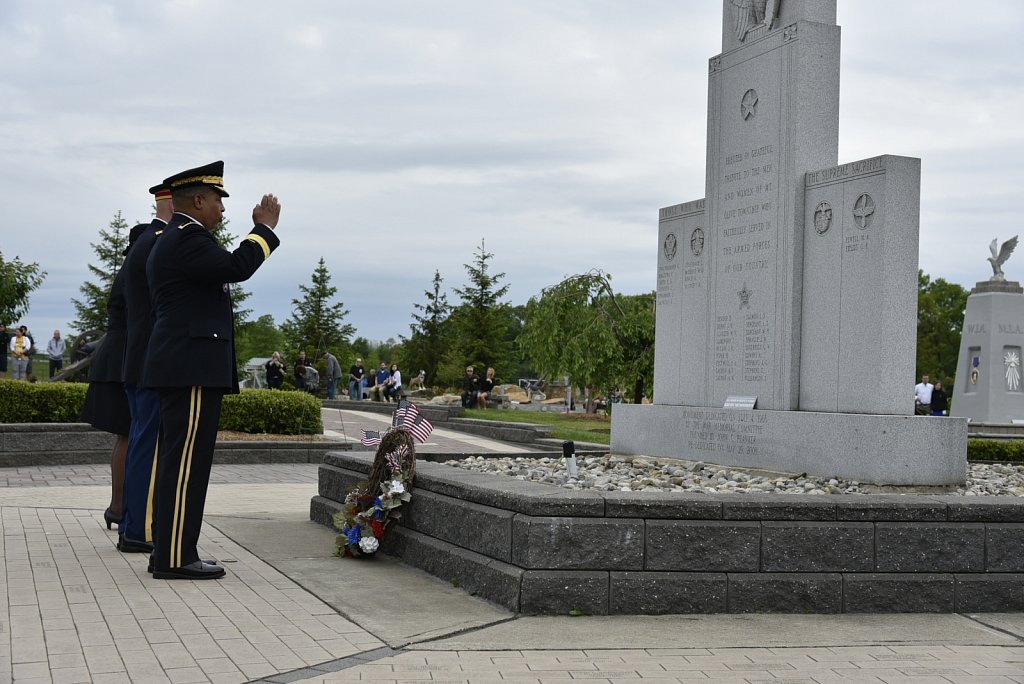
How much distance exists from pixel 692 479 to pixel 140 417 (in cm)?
449

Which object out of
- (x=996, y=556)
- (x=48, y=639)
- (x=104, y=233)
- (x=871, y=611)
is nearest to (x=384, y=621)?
(x=48, y=639)

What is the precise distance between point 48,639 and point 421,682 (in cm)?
184

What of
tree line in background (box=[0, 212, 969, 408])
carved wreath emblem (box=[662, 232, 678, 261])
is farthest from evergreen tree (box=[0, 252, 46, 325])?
carved wreath emblem (box=[662, 232, 678, 261])

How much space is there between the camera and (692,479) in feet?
30.8

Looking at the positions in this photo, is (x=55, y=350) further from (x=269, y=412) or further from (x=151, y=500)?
(x=151, y=500)

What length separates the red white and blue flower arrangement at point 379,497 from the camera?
7.61 meters

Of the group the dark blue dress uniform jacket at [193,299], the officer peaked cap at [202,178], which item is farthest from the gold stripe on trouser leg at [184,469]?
the officer peaked cap at [202,178]

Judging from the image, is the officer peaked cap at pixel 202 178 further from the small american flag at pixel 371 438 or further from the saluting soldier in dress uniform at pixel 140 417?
the small american flag at pixel 371 438

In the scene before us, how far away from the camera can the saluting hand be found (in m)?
6.71

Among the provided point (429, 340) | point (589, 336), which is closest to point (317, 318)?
point (429, 340)

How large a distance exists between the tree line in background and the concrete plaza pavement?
5.59 meters

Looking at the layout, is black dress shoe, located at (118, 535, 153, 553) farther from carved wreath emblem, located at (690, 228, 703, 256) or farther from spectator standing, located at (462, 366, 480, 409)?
spectator standing, located at (462, 366, 480, 409)

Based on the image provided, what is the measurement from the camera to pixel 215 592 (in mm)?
6332

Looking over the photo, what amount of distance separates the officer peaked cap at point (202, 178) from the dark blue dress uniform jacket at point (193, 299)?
0.23 m
